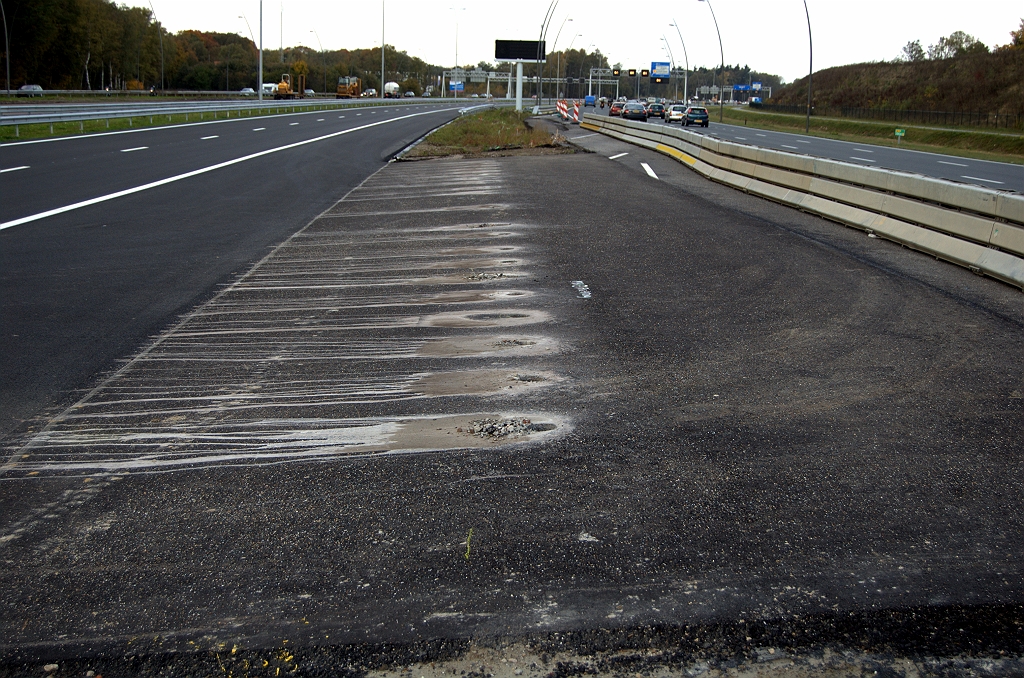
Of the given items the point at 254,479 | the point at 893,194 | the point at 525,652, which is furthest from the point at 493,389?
the point at 893,194

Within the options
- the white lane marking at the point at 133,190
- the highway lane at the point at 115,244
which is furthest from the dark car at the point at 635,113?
the highway lane at the point at 115,244

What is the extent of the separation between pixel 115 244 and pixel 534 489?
9045 mm

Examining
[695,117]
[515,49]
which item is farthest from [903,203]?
[515,49]

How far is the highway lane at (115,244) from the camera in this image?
266 inches

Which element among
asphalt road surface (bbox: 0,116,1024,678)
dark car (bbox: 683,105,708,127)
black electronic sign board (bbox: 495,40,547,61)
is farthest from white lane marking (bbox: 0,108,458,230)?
black electronic sign board (bbox: 495,40,547,61)

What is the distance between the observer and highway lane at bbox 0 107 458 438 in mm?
6766

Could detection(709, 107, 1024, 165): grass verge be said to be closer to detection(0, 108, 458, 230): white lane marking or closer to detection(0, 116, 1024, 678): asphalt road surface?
detection(0, 108, 458, 230): white lane marking

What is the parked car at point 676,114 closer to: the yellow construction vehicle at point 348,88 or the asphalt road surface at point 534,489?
the yellow construction vehicle at point 348,88

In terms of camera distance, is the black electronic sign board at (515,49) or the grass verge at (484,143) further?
the black electronic sign board at (515,49)

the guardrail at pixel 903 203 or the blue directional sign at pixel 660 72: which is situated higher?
the blue directional sign at pixel 660 72

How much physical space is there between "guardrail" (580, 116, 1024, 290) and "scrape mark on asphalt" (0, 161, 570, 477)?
15.9 feet

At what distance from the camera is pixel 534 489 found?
4383mm

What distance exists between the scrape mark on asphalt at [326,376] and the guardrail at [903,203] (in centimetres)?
486

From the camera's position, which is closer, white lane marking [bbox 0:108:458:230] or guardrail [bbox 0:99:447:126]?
white lane marking [bbox 0:108:458:230]
